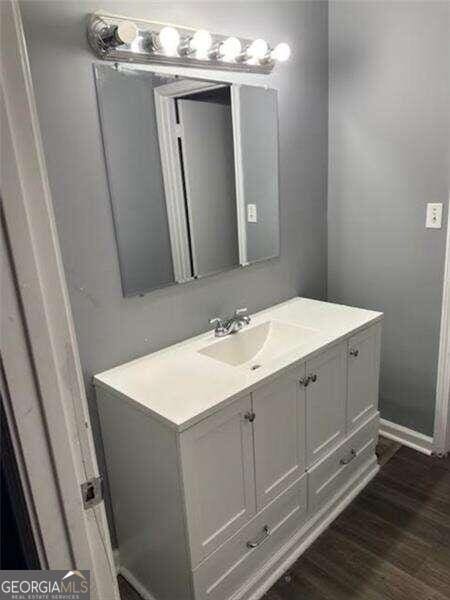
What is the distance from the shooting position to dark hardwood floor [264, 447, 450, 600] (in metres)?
1.66

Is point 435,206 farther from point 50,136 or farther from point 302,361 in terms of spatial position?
point 50,136

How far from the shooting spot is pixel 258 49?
1810 mm

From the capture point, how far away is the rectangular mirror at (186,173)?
5.08 ft

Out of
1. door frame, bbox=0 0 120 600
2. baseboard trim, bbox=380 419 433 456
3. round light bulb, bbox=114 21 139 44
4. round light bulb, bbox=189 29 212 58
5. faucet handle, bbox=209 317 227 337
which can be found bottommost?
baseboard trim, bbox=380 419 433 456

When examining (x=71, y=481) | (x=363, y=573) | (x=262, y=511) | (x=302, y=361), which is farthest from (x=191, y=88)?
(x=363, y=573)

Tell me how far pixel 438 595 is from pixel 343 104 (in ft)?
7.26

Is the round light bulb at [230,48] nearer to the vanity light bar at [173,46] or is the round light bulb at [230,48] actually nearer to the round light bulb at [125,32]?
the vanity light bar at [173,46]

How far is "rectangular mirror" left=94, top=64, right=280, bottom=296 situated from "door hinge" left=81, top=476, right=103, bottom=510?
2.98 feet

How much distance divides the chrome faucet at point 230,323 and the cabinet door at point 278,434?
1.30 ft

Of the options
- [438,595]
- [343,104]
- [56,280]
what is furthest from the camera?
[343,104]

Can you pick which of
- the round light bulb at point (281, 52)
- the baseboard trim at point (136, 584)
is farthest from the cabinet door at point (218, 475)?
the round light bulb at point (281, 52)

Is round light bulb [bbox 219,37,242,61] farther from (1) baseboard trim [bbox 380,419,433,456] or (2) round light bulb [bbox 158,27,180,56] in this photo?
(1) baseboard trim [bbox 380,419,433,456]

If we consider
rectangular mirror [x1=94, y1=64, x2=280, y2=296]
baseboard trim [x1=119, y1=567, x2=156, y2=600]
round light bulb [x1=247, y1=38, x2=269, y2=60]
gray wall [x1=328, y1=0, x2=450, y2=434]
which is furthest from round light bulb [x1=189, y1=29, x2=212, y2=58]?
baseboard trim [x1=119, y1=567, x2=156, y2=600]

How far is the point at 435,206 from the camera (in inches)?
82.1
